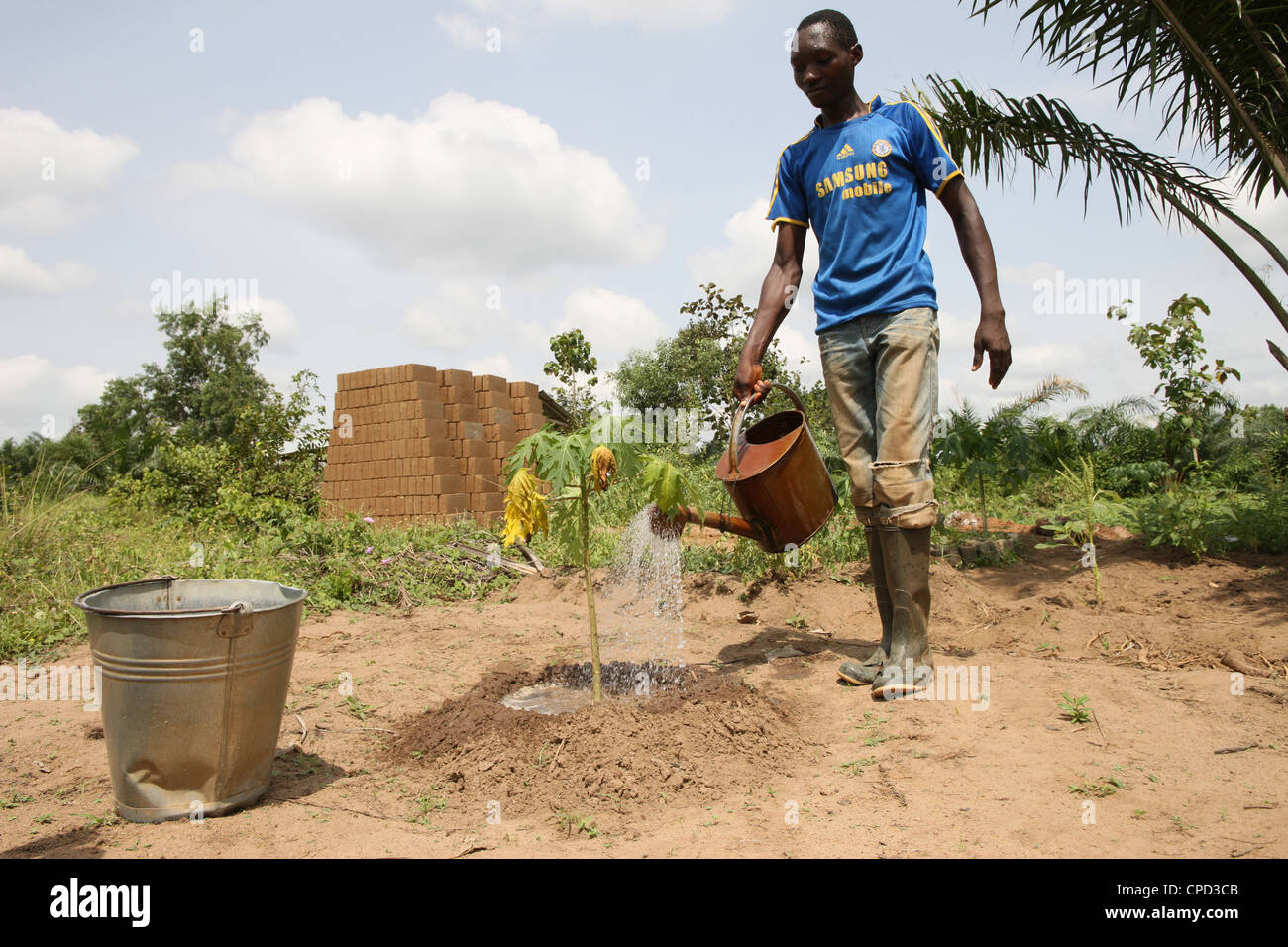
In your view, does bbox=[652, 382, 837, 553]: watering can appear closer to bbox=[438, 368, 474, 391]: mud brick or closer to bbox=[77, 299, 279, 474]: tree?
bbox=[438, 368, 474, 391]: mud brick

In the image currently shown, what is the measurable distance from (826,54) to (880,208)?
2.01 ft

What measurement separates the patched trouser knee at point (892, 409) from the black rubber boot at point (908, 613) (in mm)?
74

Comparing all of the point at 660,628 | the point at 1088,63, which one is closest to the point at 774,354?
the point at 1088,63

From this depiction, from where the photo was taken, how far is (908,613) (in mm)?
2922

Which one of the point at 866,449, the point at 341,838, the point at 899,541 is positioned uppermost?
the point at 866,449

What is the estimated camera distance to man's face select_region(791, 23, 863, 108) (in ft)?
9.89

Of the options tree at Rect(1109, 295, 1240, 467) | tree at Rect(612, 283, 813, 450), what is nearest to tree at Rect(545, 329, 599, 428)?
tree at Rect(612, 283, 813, 450)

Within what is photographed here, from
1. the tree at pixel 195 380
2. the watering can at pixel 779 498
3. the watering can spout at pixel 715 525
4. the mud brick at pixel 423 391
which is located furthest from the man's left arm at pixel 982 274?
the tree at pixel 195 380

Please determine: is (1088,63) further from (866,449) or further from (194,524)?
(194,524)

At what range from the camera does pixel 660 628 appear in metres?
4.66

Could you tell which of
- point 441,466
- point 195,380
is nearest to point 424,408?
point 441,466

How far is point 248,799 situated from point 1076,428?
10091 millimetres

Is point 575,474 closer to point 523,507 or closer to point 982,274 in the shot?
point 523,507
